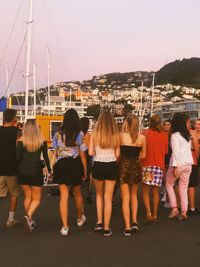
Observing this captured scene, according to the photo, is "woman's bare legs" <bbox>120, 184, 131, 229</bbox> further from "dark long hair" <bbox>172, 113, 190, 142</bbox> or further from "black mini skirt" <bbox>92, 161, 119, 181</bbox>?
"dark long hair" <bbox>172, 113, 190, 142</bbox>

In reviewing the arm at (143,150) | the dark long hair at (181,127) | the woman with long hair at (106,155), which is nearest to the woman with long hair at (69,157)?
the woman with long hair at (106,155)

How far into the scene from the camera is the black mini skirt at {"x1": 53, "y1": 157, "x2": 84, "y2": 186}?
24.2 ft

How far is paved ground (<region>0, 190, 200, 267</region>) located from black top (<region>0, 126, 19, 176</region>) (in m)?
0.95

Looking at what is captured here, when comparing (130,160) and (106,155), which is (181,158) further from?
(106,155)

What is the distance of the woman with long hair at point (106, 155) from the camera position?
726 centimetres

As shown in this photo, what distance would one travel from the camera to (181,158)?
27.6 feet

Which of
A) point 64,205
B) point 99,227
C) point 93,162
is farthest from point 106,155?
point 99,227

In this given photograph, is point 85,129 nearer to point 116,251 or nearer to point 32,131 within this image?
point 32,131

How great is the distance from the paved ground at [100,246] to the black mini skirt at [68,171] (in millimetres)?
810

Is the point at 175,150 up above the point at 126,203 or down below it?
above

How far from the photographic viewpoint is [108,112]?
739cm

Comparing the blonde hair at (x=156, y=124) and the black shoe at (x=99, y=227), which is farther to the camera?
the blonde hair at (x=156, y=124)

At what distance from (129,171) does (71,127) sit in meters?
1.14

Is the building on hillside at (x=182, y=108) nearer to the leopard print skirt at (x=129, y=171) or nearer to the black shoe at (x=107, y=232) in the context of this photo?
the leopard print skirt at (x=129, y=171)
